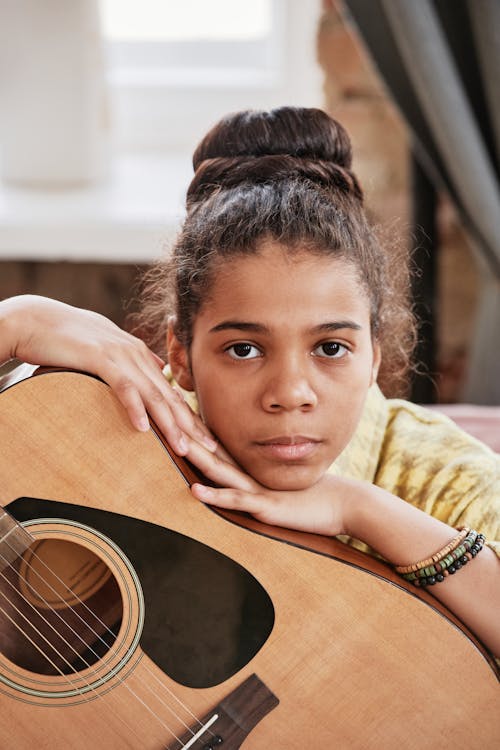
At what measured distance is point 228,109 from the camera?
10.2 feet

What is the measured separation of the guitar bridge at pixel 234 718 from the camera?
0.99 metres

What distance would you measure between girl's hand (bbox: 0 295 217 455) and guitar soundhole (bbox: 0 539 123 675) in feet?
0.61

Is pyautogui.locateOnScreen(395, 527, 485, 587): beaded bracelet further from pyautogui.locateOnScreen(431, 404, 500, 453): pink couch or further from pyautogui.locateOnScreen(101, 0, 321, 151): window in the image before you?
pyautogui.locateOnScreen(101, 0, 321, 151): window

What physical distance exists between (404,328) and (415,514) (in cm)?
48

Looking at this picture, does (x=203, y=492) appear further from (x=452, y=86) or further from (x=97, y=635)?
(x=452, y=86)

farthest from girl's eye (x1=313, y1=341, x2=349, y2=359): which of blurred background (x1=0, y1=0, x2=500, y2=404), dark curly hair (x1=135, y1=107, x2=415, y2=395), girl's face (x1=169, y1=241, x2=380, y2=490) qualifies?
blurred background (x1=0, y1=0, x2=500, y2=404)

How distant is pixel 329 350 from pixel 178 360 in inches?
10.0

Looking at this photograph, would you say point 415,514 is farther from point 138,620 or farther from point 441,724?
point 138,620

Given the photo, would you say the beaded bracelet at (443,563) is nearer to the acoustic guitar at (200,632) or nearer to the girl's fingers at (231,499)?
the acoustic guitar at (200,632)

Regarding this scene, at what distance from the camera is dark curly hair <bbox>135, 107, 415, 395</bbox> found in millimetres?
1104

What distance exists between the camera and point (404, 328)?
1.50 m

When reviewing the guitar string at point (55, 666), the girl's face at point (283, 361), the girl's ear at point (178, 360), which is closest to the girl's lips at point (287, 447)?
the girl's face at point (283, 361)

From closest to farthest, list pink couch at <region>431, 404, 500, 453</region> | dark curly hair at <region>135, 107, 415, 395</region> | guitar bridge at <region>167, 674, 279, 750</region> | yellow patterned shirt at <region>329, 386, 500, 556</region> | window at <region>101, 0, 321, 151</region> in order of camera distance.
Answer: guitar bridge at <region>167, 674, 279, 750</region> → dark curly hair at <region>135, 107, 415, 395</region> → yellow patterned shirt at <region>329, 386, 500, 556</region> → pink couch at <region>431, 404, 500, 453</region> → window at <region>101, 0, 321, 151</region>

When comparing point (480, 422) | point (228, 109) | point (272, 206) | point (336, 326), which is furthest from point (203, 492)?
point (228, 109)
